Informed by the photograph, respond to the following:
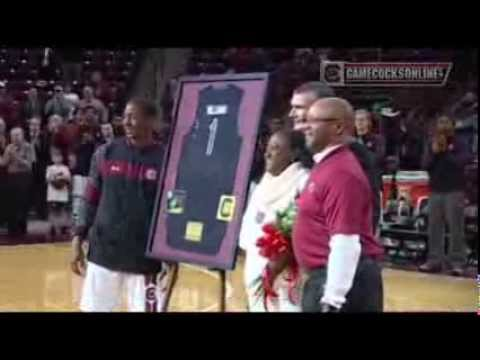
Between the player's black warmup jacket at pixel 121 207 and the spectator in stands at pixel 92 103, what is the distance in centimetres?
12

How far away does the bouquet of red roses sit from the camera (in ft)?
9.38

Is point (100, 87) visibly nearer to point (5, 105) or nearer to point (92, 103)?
point (92, 103)

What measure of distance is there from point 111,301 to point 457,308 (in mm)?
1408

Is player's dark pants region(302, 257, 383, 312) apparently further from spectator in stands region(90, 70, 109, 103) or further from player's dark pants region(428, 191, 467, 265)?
spectator in stands region(90, 70, 109, 103)

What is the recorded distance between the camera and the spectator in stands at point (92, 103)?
3.04m

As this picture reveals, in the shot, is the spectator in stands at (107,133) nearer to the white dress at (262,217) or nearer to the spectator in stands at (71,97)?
the spectator in stands at (71,97)

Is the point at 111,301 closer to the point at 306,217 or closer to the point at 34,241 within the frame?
the point at 34,241

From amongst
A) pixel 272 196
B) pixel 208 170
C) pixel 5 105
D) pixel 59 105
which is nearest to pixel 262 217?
pixel 272 196

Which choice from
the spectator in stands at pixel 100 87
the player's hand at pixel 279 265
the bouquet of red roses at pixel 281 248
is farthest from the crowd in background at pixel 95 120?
the player's hand at pixel 279 265

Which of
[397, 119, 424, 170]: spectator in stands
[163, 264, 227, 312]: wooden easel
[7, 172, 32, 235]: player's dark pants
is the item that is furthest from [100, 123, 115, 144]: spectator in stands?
[397, 119, 424, 170]: spectator in stands

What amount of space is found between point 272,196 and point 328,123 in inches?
13.9

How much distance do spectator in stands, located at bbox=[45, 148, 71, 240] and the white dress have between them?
0.73 metres
